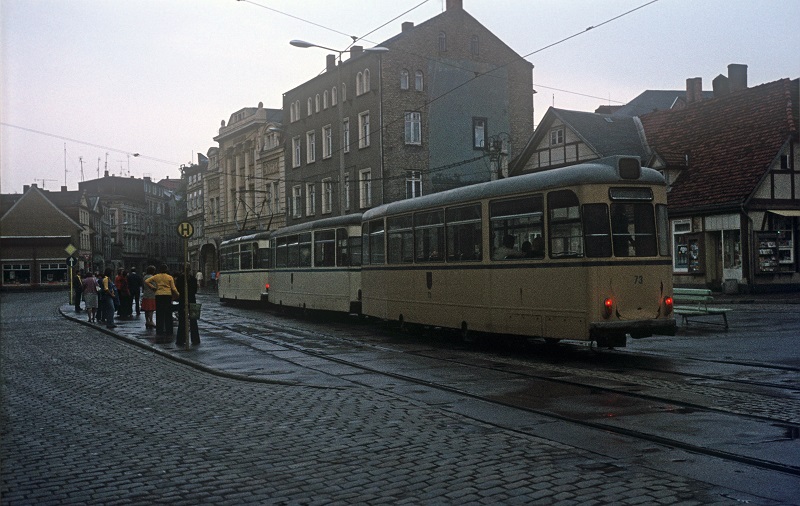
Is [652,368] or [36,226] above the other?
[36,226]

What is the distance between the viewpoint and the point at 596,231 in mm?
13750

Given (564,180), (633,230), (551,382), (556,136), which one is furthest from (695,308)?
(556,136)

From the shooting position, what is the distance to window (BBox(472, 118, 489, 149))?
5016cm

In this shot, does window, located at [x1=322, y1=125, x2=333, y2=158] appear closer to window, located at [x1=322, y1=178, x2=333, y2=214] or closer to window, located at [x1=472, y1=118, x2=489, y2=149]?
window, located at [x1=322, y1=178, x2=333, y2=214]

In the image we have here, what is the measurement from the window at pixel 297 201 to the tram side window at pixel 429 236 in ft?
131

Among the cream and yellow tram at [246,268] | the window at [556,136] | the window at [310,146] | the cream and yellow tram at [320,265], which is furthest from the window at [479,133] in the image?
the cream and yellow tram at [320,265]

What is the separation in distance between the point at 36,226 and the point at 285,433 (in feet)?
291

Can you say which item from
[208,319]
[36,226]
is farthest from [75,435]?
[36,226]

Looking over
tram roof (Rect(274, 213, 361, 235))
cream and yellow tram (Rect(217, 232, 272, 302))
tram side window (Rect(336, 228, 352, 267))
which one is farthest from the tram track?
cream and yellow tram (Rect(217, 232, 272, 302))

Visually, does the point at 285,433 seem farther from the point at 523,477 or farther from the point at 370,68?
the point at 370,68

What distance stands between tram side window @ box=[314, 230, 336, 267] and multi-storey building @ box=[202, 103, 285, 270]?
105 ft

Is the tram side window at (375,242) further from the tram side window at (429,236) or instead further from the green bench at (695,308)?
the green bench at (695,308)

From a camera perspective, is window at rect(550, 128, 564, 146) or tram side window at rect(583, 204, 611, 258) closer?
tram side window at rect(583, 204, 611, 258)

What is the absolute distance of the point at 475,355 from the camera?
15672 millimetres
